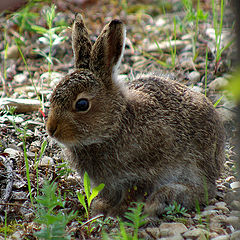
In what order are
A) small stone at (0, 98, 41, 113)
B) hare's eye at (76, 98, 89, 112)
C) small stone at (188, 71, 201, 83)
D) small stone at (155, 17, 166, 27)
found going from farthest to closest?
1. small stone at (155, 17, 166, 27)
2. small stone at (188, 71, 201, 83)
3. small stone at (0, 98, 41, 113)
4. hare's eye at (76, 98, 89, 112)

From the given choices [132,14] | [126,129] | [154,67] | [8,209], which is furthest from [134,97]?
[132,14]

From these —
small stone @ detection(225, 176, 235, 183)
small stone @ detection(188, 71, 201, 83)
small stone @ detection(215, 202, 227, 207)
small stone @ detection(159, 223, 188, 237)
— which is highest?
small stone @ detection(188, 71, 201, 83)

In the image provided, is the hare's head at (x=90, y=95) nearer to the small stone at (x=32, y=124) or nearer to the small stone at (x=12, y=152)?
the small stone at (x=12, y=152)

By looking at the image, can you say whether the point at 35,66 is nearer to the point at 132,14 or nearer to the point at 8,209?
the point at 132,14

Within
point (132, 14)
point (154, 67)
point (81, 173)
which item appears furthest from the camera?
point (132, 14)

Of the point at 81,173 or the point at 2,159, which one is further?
the point at 2,159

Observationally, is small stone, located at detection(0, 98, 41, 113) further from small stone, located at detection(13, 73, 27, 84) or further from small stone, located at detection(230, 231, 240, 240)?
small stone, located at detection(230, 231, 240, 240)

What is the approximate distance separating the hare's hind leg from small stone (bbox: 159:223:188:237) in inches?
10.1

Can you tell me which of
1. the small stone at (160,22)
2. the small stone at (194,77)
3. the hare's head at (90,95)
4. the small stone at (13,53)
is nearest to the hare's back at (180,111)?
the hare's head at (90,95)

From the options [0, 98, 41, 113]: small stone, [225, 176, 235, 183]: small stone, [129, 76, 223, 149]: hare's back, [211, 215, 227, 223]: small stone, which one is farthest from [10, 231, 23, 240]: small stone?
[225, 176, 235, 183]: small stone

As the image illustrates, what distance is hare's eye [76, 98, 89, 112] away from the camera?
377cm

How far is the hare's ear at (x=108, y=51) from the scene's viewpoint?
387 cm

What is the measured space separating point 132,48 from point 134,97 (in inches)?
125

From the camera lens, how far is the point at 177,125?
13.5ft
